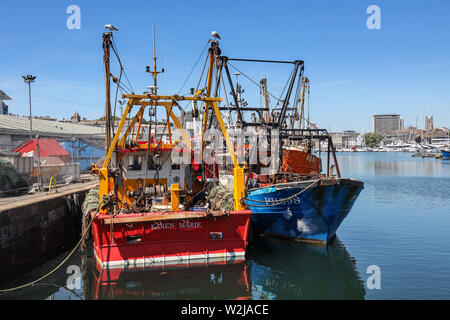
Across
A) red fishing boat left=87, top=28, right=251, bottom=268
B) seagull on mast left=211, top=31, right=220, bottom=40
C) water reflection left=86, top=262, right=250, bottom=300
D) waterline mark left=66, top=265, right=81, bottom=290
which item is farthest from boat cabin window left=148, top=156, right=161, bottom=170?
seagull on mast left=211, top=31, right=220, bottom=40

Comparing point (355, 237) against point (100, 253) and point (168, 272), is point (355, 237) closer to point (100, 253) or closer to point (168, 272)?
point (168, 272)

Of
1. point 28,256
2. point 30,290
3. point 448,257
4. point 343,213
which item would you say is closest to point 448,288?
point 448,257

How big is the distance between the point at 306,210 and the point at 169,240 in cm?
A: 628

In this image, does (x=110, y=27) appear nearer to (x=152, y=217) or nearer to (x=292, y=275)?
(x=152, y=217)

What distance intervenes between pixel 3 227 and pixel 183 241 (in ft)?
18.2

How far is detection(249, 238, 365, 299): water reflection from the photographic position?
37.1ft

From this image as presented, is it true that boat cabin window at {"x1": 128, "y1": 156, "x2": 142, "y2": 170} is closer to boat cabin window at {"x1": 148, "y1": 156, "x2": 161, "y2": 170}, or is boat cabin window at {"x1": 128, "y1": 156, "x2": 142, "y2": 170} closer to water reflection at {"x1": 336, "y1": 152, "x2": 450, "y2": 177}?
boat cabin window at {"x1": 148, "y1": 156, "x2": 161, "y2": 170}

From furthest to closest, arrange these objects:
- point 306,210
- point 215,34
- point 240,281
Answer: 1. point 306,210
2. point 215,34
3. point 240,281

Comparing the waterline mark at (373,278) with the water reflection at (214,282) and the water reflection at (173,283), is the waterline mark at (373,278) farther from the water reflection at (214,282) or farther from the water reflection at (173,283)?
the water reflection at (173,283)

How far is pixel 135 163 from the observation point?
13.8 m

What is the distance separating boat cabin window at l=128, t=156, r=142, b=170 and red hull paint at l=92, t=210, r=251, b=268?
2656 millimetres

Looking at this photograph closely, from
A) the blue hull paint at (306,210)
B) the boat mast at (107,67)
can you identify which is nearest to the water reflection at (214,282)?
the blue hull paint at (306,210)

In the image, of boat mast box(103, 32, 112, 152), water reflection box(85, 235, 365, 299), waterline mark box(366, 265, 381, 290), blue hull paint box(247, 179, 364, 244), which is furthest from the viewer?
blue hull paint box(247, 179, 364, 244)

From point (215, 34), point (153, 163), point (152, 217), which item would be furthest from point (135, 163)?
point (215, 34)
